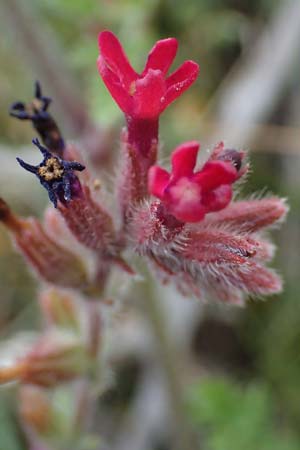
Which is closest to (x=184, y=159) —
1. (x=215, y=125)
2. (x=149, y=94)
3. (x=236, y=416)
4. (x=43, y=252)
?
(x=149, y=94)

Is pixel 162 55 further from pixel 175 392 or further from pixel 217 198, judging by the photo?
pixel 175 392

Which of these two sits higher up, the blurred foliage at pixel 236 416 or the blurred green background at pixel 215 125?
the blurred green background at pixel 215 125

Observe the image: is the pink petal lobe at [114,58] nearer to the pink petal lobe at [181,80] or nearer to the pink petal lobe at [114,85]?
the pink petal lobe at [114,85]

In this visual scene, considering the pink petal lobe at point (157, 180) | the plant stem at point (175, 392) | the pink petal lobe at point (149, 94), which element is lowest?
the plant stem at point (175, 392)

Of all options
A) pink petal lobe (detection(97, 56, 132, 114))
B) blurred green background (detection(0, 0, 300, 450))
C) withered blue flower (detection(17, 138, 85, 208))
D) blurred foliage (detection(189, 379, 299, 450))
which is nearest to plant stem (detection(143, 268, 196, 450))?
blurred green background (detection(0, 0, 300, 450))

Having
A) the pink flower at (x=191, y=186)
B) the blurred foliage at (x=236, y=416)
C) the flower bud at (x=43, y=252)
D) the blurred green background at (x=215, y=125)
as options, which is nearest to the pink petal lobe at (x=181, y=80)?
the pink flower at (x=191, y=186)

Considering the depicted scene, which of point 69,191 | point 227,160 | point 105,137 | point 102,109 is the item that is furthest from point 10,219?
point 105,137

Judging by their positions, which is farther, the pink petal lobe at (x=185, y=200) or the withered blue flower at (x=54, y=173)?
the withered blue flower at (x=54, y=173)

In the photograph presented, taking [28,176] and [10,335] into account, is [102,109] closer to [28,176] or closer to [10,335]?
[28,176]
